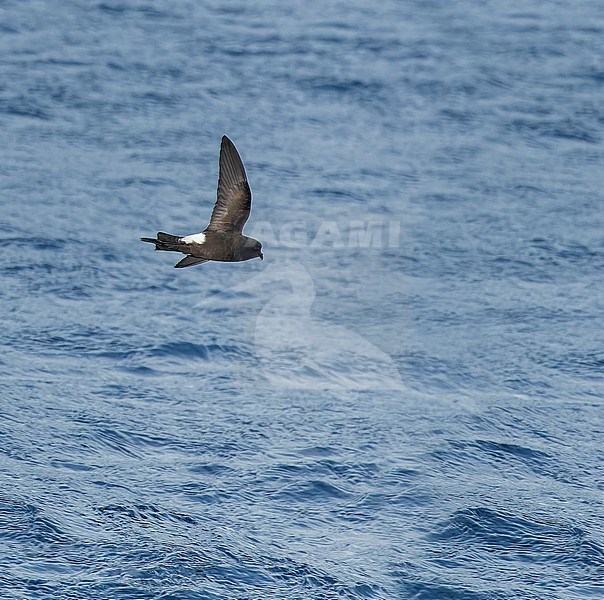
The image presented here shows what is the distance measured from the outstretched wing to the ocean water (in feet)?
26.4

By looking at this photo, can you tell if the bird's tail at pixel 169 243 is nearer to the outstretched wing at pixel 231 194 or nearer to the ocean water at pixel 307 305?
the outstretched wing at pixel 231 194

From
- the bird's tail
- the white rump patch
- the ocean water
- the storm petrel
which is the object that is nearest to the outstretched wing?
the storm petrel

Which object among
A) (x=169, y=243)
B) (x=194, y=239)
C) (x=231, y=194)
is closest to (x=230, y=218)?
(x=231, y=194)

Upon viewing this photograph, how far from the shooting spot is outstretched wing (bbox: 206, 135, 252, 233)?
17.3 meters

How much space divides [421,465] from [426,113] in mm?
9478

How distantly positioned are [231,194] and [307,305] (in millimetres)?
14069

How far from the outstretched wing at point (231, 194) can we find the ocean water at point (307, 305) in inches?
317

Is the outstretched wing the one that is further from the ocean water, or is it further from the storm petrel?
the ocean water

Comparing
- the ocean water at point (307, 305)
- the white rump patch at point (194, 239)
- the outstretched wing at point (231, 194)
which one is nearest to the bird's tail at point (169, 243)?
the white rump patch at point (194, 239)

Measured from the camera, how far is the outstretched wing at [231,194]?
56.7 ft

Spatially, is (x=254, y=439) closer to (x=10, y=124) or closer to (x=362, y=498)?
(x=362, y=498)

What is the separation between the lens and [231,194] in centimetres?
1733

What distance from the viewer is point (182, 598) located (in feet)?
77.3

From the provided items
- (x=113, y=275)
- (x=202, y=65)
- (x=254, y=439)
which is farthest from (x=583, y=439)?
(x=202, y=65)
